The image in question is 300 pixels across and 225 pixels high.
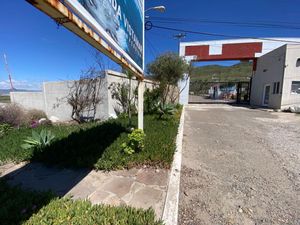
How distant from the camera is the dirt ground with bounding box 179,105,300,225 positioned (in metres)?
2.40

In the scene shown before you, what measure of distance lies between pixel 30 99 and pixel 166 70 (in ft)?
27.3

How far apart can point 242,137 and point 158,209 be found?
16.7ft

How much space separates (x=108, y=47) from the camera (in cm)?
211

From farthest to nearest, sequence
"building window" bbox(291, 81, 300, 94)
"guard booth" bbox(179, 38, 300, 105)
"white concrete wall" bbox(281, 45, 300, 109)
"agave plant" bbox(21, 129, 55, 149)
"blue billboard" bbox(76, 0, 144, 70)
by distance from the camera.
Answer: "guard booth" bbox(179, 38, 300, 105) → "building window" bbox(291, 81, 300, 94) → "white concrete wall" bbox(281, 45, 300, 109) → "agave plant" bbox(21, 129, 55, 149) → "blue billboard" bbox(76, 0, 144, 70)

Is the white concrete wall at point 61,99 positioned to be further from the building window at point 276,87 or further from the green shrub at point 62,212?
the building window at point 276,87

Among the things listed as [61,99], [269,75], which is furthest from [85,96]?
[269,75]

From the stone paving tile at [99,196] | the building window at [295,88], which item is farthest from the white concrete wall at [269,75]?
the stone paving tile at [99,196]

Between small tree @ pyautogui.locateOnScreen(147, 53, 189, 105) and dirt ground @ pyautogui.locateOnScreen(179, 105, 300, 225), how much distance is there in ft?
21.9

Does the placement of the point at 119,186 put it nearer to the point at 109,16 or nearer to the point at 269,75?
the point at 109,16

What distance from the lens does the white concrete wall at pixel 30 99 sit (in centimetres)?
970

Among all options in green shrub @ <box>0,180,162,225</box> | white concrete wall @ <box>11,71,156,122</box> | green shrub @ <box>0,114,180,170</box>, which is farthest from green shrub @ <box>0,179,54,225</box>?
white concrete wall @ <box>11,71,156,122</box>

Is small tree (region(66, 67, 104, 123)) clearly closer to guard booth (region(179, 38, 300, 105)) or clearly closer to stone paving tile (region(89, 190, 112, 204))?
stone paving tile (region(89, 190, 112, 204))

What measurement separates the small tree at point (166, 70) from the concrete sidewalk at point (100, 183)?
852 cm

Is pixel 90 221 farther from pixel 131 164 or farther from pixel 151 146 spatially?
pixel 151 146
